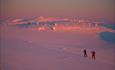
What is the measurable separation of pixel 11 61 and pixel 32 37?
25 centimetres

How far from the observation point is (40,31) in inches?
76.5

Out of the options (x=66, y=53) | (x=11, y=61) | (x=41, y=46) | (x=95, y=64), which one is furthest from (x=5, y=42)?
(x=95, y=64)

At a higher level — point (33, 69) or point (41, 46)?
point (41, 46)

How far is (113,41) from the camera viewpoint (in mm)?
1896

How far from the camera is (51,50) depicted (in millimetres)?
1933

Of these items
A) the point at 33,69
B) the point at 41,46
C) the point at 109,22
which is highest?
the point at 109,22

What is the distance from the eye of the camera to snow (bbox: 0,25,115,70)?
1897mm

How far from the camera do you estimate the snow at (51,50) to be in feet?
6.23

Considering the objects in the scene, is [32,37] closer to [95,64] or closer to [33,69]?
[33,69]

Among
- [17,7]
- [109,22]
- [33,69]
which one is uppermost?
[17,7]

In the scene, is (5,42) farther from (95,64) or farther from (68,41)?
(95,64)

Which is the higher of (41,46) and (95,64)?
(41,46)

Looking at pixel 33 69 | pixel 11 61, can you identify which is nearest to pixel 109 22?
pixel 33 69

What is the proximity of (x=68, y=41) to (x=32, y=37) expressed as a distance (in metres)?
0.29
